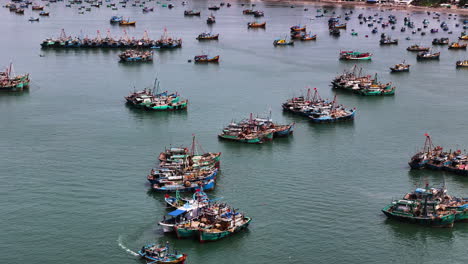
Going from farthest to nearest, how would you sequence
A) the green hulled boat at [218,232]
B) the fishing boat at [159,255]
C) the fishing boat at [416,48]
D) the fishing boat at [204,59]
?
the fishing boat at [416,48] → the fishing boat at [204,59] → the green hulled boat at [218,232] → the fishing boat at [159,255]

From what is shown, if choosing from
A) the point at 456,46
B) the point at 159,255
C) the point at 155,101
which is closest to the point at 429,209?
the point at 159,255

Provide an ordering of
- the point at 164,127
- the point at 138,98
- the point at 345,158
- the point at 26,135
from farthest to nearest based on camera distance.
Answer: the point at 138,98 < the point at 164,127 < the point at 26,135 < the point at 345,158

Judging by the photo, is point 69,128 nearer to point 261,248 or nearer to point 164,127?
point 164,127

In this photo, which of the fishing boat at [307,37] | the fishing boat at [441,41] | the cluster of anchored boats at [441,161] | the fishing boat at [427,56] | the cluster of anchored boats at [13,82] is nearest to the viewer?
the cluster of anchored boats at [441,161]

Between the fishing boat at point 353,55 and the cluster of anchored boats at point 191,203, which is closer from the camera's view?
the cluster of anchored boats at point 191,203

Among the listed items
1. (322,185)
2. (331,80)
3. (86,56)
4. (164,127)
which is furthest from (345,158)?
(86,56)

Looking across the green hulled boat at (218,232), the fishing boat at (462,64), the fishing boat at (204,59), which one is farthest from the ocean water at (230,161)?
the fishing boat at (204,59)

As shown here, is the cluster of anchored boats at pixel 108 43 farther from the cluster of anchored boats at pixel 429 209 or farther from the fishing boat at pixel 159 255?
the fishing boat at pixel 159 255

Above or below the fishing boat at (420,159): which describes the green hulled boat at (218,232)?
below
